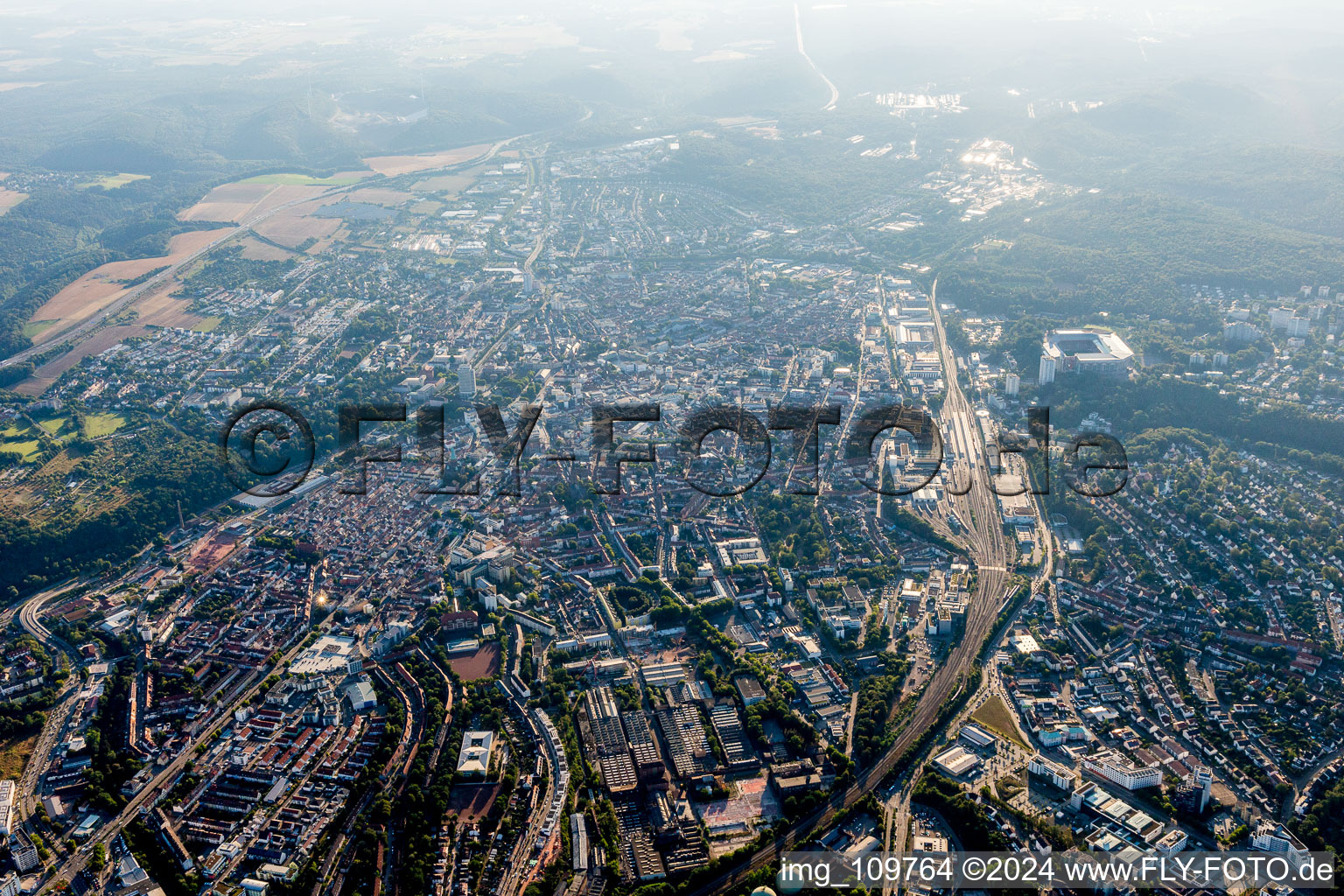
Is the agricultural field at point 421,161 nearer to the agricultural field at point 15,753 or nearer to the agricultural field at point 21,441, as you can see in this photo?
the agricultural field at point 21,441

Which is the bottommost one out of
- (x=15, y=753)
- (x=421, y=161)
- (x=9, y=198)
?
(x=15, y=753)

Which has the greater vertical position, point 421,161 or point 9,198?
point 421,161

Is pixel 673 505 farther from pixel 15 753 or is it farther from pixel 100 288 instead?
pixel 100 288

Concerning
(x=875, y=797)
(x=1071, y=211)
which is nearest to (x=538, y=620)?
(x=875, y=797)

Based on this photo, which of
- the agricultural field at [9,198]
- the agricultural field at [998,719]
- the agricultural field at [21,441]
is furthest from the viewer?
Result: the agricultural field at [9,198]

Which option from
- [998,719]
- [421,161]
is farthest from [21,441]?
[421,161]

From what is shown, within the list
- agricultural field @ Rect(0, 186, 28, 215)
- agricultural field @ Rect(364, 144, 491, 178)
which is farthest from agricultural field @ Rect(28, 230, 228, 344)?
agricultural field @ Rect(364, 144, 491, 178)

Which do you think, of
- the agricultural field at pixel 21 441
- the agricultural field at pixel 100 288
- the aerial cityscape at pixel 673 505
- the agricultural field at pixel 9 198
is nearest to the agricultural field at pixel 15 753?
the aerial cityscape at pixel 673 505

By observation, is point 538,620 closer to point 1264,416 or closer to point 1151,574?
point 1151,574
